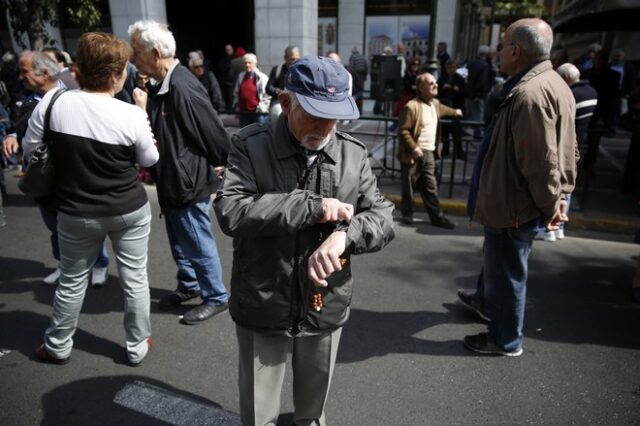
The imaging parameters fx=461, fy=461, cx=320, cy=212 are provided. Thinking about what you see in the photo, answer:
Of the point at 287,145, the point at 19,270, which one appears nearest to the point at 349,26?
the point at 19,270

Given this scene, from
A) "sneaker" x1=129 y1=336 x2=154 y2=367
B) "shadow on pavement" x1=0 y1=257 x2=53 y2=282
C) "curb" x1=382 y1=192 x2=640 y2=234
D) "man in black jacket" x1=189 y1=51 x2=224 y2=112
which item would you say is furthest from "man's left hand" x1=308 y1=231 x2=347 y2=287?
"man in black jacket" x1=189 y1=51 x2=224 y2=112

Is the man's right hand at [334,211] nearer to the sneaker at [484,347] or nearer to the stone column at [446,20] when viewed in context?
the sneaker at [484,347]

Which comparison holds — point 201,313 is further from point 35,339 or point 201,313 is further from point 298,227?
point 298,227

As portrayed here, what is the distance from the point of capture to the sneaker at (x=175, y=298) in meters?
3.79

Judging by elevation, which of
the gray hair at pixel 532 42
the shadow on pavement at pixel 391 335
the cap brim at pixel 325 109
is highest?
the gray hair at pixel 532 42

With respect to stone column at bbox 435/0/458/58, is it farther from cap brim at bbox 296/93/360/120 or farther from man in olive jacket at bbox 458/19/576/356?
cap brim at bbox 296/93/360/120

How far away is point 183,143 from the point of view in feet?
10.7

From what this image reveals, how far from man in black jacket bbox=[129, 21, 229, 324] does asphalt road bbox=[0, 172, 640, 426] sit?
26.4 inches

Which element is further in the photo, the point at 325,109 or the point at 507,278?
the point at 507,278

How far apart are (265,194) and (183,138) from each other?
170cm

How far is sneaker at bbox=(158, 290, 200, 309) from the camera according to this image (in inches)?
149

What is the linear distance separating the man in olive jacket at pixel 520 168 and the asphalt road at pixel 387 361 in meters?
0.39

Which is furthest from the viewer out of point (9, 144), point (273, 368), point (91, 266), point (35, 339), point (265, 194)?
point (9, 144)

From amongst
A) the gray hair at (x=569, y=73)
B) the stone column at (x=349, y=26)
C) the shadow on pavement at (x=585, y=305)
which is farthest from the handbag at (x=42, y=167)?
the stone column at (x=349, y=26)
